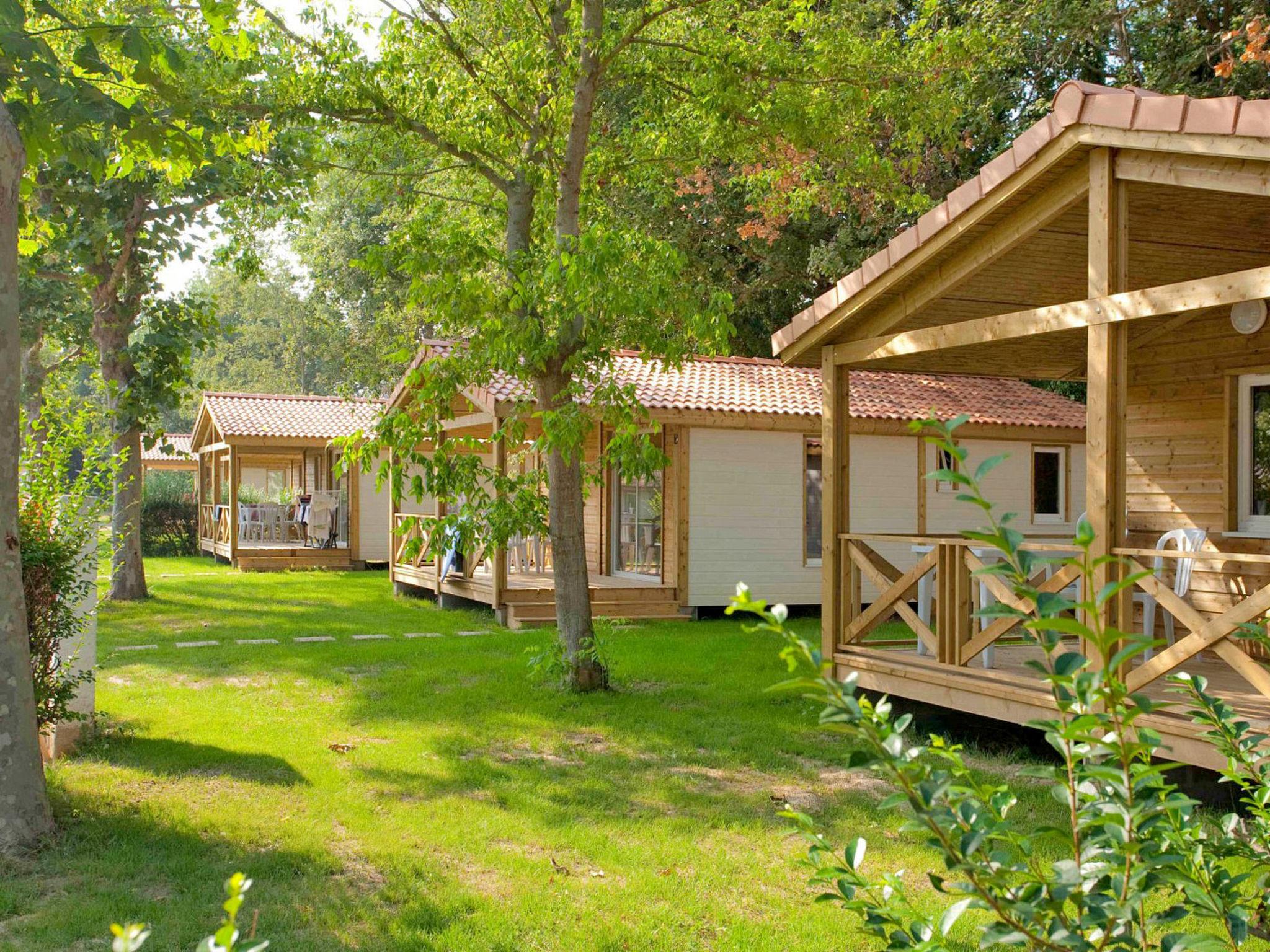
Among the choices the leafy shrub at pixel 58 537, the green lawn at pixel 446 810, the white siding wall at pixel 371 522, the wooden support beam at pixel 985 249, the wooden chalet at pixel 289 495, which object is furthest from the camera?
the white siding wall at pixel 371 522

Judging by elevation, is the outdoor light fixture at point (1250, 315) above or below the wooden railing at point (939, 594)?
above

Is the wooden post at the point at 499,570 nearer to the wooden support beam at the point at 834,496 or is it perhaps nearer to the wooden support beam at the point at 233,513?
the wooden support beam at the point at 834,496

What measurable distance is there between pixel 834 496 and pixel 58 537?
5.25 m

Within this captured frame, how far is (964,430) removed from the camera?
16391 millimetres

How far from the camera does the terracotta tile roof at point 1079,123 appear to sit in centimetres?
560

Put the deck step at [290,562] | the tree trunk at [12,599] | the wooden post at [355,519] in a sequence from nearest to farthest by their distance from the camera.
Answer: the tree trunk at [12,599] → the deck step at [290,562] → the wooden post at [355,519]

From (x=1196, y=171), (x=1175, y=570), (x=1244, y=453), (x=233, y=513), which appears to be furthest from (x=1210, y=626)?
(x=233, y=513)

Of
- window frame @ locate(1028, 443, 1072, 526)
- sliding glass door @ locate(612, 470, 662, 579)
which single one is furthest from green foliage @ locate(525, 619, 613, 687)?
window frame @ locate(1028, 443, 1072, 526)

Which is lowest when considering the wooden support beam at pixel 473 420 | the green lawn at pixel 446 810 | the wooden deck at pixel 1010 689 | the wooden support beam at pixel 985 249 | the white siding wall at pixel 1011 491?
the green lawn at pixel 446 810

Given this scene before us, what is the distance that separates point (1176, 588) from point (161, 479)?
32.8 meters

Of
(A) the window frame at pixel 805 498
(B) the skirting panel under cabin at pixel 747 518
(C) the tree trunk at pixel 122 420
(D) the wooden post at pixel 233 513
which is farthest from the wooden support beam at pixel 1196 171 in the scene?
(D) the wooden post at pixel 233 513

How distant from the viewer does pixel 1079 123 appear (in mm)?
6520

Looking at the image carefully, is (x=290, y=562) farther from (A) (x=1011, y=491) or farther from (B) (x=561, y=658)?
(B) (x=561, y=658)

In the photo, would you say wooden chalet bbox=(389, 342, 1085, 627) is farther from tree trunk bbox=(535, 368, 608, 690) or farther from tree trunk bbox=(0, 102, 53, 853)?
tree trunk bbox=(0, 102, 53, 853)
